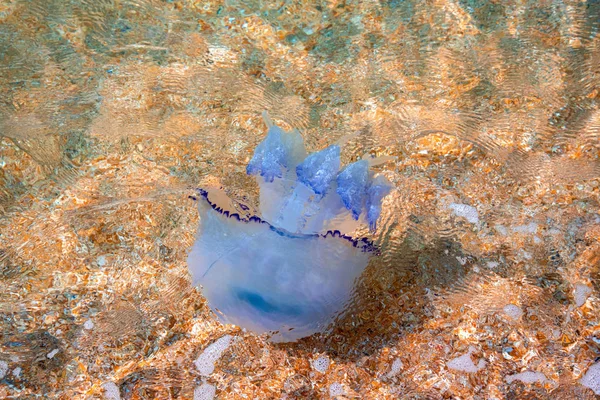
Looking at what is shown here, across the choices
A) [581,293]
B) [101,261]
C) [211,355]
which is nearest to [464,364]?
[581,293]

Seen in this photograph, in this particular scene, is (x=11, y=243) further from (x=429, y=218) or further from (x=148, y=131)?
(x=429, y=218)

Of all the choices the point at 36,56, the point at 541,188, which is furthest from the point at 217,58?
the point at 541,188

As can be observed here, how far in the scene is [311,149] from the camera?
2928 millimetres

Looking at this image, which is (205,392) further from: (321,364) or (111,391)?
(321,364)

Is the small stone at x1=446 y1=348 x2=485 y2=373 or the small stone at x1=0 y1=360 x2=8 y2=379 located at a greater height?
the small stone at x1=446 y1=348 x2=485 y2=373

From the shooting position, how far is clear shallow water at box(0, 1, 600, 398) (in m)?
2.43

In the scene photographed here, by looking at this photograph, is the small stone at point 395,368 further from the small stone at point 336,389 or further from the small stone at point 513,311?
the small stone at point 513,311

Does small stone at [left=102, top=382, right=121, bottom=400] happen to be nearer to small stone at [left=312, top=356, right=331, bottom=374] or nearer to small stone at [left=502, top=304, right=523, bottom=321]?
small stone at [left=312, top=356, right=331, bottom=374]

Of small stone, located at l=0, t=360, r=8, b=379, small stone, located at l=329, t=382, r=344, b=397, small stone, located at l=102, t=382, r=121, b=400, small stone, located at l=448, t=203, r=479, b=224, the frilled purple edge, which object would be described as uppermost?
the frilled purple edge

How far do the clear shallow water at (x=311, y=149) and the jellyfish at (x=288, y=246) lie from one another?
134 millimetres

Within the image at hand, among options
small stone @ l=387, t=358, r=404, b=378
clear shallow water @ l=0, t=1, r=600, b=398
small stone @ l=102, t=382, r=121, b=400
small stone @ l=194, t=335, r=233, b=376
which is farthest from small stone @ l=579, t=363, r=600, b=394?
small stone @ l=102, t=382, r=121, b=400

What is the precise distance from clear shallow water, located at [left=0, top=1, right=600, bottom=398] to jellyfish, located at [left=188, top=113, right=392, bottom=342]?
0.44ft

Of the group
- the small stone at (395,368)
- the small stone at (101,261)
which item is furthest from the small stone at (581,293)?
the small stone at (101,261)

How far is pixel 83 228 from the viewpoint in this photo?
2.73 meters
